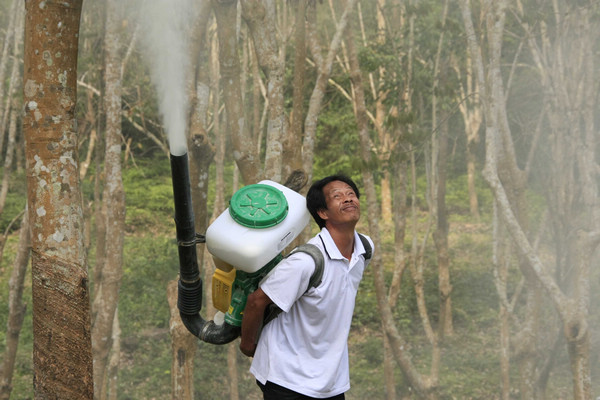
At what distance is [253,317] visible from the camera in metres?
2.07

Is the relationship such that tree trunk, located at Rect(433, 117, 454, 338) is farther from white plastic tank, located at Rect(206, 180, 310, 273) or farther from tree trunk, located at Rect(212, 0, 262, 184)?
white plastic tank, located at Rect(206, 180, 310, 273)

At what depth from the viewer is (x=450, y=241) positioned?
12.3 metres

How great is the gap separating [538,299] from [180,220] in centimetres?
481

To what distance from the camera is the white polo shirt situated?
2.05 metres

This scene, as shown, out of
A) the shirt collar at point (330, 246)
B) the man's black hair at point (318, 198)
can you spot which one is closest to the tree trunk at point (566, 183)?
the man's black hair at point (318, 198)

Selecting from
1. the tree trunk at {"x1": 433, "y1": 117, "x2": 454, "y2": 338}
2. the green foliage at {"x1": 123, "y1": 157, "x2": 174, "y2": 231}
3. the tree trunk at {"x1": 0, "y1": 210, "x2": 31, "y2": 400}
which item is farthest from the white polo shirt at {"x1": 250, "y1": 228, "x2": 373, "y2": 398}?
the green foliage at {"x1": 123, "y1": 157, "x2": 174, "y2": 231}

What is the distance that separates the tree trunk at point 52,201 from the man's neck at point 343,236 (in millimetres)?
844

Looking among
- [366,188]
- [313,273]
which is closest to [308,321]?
[313,273]

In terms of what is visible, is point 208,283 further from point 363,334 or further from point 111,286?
point 363,334

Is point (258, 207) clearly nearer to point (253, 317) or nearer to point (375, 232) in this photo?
point (253, 317)

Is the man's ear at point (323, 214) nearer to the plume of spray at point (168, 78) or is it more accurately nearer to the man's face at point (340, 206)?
the man's face at point (340, 206)

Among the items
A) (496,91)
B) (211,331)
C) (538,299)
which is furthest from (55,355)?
(538,299)

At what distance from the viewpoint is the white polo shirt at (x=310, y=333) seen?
2053 millimetres

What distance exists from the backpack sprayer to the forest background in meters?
0.30
